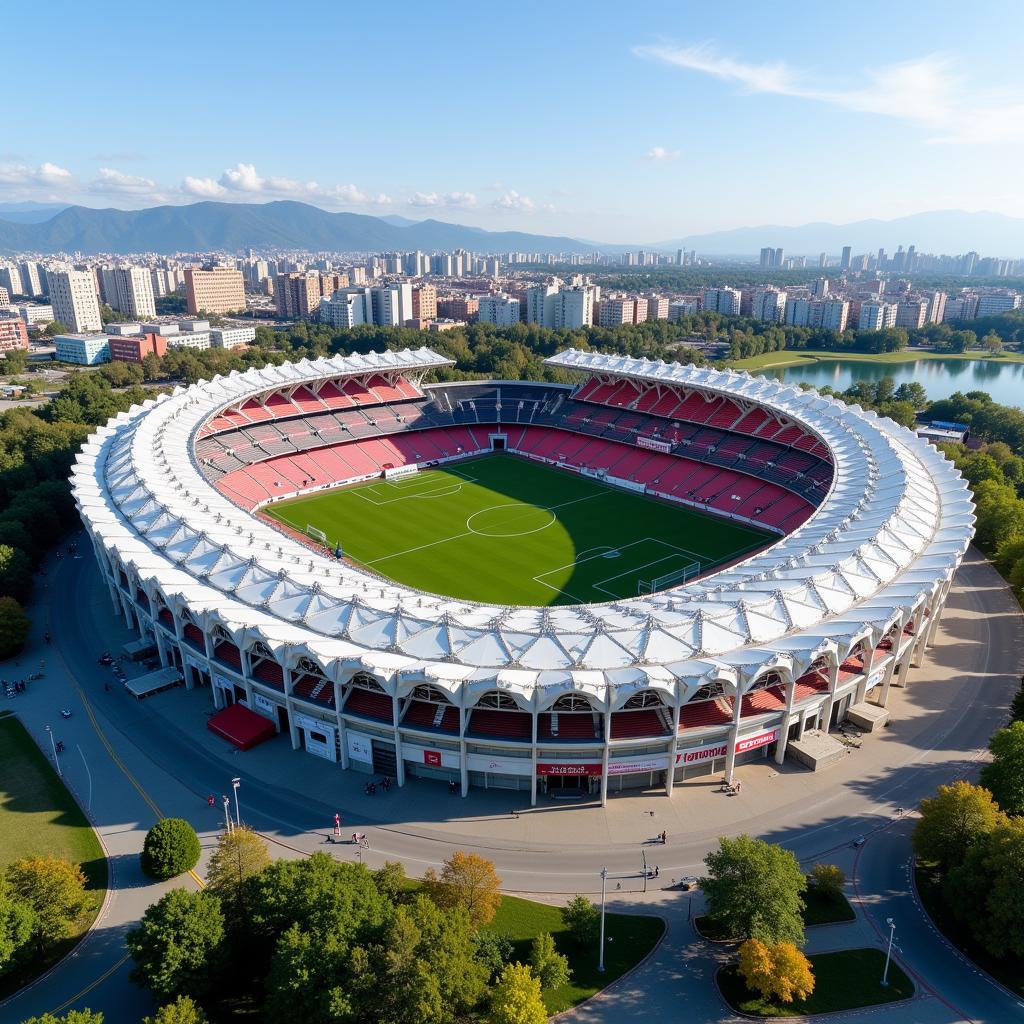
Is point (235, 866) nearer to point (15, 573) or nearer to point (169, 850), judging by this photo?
point (169, 850)

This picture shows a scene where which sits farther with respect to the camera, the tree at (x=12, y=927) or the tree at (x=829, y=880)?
the tree at (x=829, y=880)

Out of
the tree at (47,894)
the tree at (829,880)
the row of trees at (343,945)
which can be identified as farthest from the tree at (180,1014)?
Answer: the tree at (829,880)

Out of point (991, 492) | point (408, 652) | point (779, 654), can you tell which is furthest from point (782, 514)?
point (408, 652)

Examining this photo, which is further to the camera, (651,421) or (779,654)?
(651,421)

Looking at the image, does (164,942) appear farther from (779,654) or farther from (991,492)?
(991,492)

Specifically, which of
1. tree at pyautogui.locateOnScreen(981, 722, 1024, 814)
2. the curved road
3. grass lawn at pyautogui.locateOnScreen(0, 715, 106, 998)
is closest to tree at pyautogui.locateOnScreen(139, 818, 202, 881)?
the curved road

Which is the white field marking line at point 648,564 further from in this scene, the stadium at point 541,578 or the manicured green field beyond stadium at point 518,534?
the stadium at point 541,578

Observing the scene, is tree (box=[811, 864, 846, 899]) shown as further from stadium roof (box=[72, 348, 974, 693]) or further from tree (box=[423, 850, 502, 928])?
tree (box=[423, 850, 502, 928])
